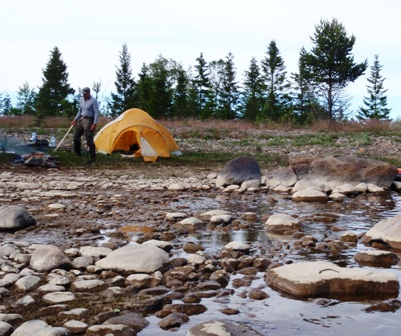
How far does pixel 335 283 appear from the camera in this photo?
4227 mm

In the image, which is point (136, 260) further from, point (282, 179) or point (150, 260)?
point (282, 179)

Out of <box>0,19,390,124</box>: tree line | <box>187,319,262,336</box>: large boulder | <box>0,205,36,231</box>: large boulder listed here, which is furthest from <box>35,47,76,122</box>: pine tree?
<box>187,319,262,336</box>: large boulder

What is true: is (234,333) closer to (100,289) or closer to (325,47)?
(100,289)

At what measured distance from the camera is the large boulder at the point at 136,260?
183 inches

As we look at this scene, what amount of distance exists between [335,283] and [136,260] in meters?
1.65

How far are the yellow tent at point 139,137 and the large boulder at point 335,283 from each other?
11.2 metres

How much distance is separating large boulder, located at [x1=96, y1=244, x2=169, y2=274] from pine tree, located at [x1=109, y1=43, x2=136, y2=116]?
51.0 m

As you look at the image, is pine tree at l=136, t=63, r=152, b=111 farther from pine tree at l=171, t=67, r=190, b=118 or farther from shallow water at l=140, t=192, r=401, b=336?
shallow water at l=140, t=192, r=401, b=336

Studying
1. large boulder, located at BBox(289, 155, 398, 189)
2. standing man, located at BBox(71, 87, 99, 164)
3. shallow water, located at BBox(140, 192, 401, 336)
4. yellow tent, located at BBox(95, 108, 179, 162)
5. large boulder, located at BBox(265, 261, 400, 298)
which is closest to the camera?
shallow water, located at BBox(140, 192, 401, 336)

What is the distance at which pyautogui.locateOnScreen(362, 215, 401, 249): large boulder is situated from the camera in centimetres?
578

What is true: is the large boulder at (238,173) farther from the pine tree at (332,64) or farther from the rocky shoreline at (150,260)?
the pine tree at (332,64)

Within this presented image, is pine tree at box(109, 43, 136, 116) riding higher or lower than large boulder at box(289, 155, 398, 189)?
higher

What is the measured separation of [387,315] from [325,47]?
43.9 metres

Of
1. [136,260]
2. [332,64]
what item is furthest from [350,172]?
[332,64]
